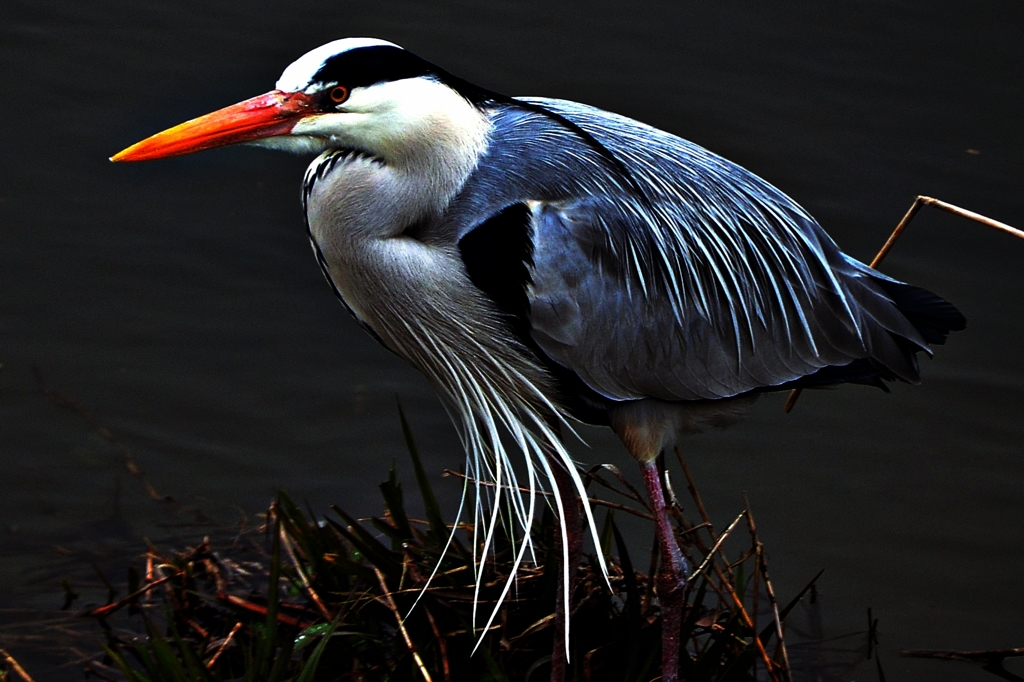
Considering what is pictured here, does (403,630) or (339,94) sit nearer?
(339,94)

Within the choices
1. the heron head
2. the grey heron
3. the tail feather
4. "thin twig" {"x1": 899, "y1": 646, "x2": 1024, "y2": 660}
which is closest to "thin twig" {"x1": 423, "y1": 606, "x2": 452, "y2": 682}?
the grey heron

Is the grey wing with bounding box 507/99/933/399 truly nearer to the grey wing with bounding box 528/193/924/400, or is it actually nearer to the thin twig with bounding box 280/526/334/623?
the grey wing with bounding box 528/193/924/400

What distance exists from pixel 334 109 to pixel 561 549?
1.31 m

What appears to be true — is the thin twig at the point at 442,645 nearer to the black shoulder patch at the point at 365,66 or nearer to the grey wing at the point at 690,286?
the grey wing at the point at 690,286

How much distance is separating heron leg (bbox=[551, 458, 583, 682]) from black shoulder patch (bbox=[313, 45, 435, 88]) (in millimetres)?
1110

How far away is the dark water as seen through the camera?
14.7ft

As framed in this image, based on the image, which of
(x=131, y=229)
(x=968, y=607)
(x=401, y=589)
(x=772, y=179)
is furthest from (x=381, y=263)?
(x=772, y=179)

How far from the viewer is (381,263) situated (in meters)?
2.98

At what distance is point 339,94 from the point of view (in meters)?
2.77

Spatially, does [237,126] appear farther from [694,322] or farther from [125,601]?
[125,601]

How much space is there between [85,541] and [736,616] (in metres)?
2.07

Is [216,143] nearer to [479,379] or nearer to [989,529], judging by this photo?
[479,379]

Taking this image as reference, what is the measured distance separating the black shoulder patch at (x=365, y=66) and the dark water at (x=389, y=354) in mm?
1987

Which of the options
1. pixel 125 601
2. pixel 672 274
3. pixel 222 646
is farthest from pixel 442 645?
pixel 672 274
